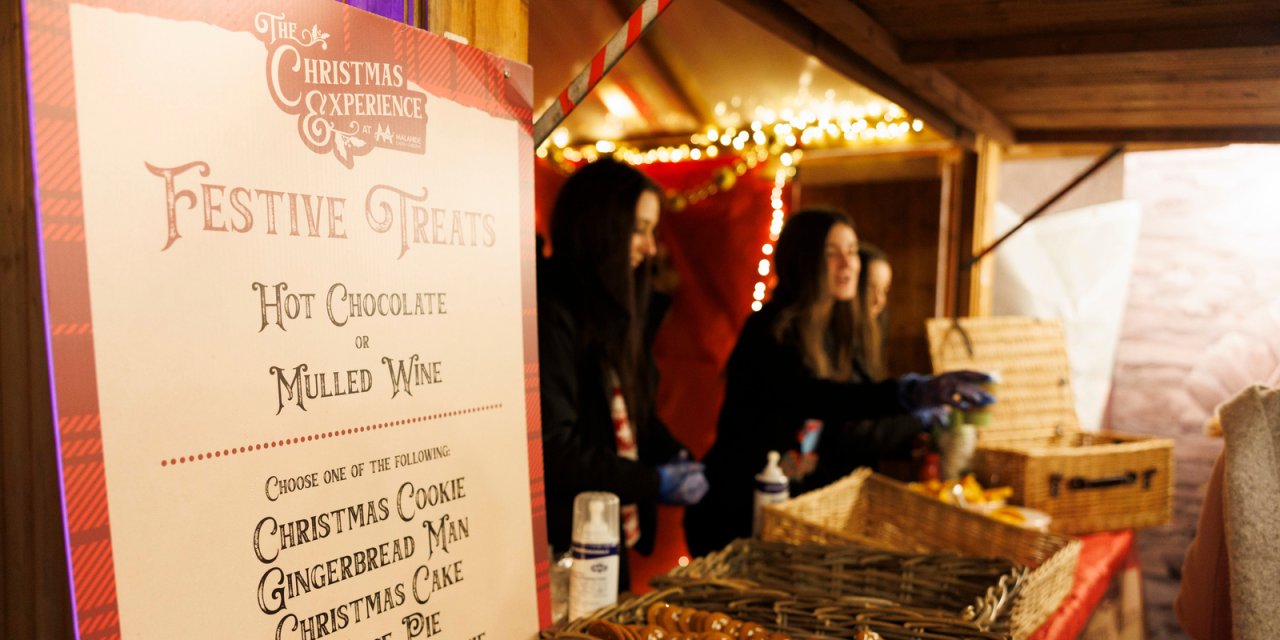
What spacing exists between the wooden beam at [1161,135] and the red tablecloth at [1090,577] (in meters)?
1.29

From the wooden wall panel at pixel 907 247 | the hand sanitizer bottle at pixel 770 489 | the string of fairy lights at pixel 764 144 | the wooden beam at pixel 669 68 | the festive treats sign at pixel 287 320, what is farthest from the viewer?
the wooden wall panel at pixel 907 247

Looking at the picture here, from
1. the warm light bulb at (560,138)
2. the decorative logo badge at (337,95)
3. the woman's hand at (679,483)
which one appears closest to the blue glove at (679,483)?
the woman's hand at (679,483)

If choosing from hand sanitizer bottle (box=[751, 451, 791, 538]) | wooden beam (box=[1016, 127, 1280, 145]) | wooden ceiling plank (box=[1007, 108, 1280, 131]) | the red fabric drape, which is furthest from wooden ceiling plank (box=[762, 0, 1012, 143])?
the red fabric drape

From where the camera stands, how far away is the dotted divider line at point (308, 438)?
32.0 inches

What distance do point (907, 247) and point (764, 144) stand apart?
733mm

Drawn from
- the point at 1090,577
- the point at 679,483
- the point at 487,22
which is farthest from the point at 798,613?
the point at 1090,577

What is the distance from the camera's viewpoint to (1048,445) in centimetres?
303

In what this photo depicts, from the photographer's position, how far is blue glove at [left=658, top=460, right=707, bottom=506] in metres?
2.07

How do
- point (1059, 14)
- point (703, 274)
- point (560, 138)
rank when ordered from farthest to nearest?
point (703, 274) < point (560, 138) < point (1059, 14)

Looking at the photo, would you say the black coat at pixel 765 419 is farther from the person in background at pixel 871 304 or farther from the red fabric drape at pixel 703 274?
the red fabric drape at pixel 703 274

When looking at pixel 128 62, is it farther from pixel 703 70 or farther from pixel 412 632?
pixel 703 70

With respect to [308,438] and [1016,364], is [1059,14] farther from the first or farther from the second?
[308,438]

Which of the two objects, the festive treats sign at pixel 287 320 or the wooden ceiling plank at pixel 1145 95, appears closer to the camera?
the festive treats sign at pixel 287 320

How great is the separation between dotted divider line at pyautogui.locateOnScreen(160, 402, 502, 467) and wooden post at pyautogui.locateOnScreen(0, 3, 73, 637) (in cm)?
13
